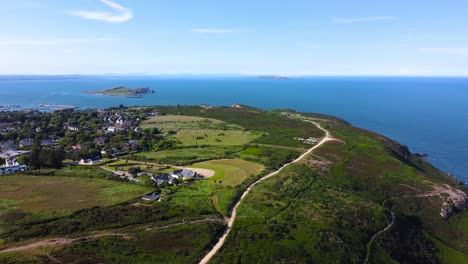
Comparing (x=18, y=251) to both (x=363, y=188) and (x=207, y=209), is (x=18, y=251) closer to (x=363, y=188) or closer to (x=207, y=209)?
(x=207, y=209)

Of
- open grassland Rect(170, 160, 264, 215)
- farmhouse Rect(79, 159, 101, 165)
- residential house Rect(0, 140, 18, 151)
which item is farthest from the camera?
residential house Rect(0, 140, 18, 151)

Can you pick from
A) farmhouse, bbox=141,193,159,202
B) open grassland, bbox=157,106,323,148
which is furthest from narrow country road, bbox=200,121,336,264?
farmhouse, bbox=141,193,159,202

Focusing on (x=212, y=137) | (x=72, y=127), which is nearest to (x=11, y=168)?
(x=212, y=137)

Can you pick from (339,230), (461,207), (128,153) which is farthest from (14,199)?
(461,207)

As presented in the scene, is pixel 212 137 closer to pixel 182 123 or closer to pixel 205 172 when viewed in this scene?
pixel 182 123

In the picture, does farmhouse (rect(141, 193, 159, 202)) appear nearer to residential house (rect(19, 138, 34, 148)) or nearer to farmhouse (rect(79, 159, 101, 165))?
farmhouse (rect(79, 159, 101, 165))
